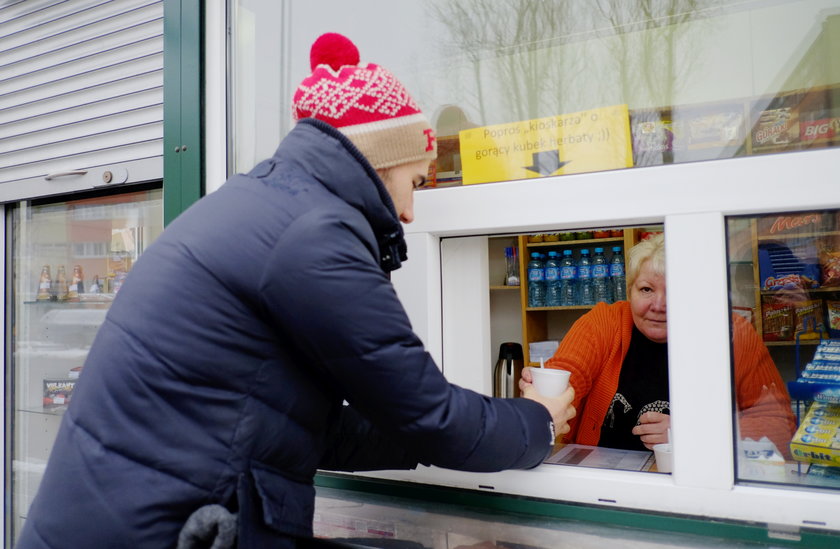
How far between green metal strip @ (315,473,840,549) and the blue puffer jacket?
1.59 feet

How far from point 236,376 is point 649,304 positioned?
5.57ft

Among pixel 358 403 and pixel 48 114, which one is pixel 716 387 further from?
pixel 48 114

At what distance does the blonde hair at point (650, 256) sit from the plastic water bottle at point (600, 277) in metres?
2.10

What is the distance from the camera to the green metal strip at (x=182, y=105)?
178 cm

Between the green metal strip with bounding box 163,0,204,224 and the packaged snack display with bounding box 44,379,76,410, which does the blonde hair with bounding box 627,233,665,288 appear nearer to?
the green metal strip with bounding box 163,0,204,224

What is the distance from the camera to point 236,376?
0.96 meters

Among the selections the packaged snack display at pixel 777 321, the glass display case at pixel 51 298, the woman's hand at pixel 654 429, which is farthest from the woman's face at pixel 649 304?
the glass display case at pixel 51 298

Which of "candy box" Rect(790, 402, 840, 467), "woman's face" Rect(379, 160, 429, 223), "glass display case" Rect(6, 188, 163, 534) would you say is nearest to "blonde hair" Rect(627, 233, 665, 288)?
"candy box" Rect(790, 402, 840, 467)

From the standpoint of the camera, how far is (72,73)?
2.23 meters

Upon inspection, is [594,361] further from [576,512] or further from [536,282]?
[536,282]

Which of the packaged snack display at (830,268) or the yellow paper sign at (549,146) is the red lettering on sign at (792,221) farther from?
the yellow paper sign at (549,146)

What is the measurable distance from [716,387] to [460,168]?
2.43ft

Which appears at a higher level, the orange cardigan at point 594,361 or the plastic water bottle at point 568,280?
the plastic water bottle at point 568,280

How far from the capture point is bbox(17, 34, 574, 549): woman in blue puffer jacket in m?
0.93
